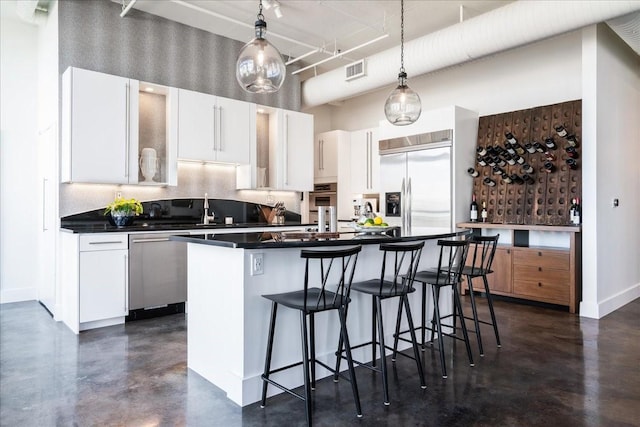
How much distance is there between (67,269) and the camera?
Result: 4.27 meters

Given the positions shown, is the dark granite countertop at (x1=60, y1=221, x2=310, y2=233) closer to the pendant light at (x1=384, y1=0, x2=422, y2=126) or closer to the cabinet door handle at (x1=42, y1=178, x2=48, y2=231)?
the cabinet door handle at (x1=42, y1=178, x2=48, y2=231)

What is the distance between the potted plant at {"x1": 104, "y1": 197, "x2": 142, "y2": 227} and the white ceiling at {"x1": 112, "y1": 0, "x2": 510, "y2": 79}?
221cm

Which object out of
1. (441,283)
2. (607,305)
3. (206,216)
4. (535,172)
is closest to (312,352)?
(441,283)

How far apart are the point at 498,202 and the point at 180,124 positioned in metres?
4.11

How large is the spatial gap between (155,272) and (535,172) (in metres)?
4.61

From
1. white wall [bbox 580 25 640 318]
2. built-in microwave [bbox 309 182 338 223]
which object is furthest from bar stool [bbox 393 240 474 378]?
built-in microwave [bbox 309 182 338 223]

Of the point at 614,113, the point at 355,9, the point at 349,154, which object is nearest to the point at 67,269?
the point at 355,9

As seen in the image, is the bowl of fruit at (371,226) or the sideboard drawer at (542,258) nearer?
the bowl of fruit at (371,226)

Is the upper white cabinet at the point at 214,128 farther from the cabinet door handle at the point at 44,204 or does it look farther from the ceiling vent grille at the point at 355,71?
the cabinet door handle at the point at 44,204

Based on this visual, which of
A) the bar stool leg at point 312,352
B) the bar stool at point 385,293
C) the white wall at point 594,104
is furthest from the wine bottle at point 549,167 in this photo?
the bar stool leg at point 312,352

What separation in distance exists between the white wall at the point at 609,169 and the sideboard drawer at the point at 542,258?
0.22 meters

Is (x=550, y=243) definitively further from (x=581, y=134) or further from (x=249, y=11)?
(x=249, y=11)

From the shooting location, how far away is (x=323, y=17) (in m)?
5.23

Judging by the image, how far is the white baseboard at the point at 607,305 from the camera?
14.8 ft
